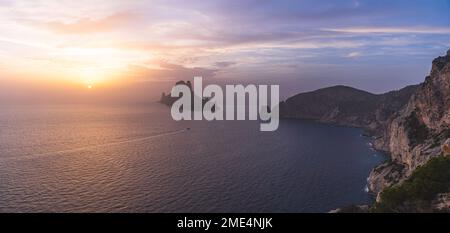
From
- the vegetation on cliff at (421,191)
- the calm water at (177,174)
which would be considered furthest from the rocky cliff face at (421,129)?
the vegetation on cliff at (421,191)

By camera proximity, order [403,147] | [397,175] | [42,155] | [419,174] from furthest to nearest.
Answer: [42,155] < [403,147] < [397,175] < [419,174]

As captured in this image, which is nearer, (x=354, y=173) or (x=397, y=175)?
(x=397, y=175)

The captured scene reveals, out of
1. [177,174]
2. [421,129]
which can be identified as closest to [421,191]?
[177,174]

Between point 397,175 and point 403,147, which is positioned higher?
point 403,147

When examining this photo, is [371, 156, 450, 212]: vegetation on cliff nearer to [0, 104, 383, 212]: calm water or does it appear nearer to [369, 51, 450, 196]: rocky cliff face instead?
[0, 104, 383, 212]: calm water

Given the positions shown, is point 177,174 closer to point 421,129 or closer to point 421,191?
point 421,191
